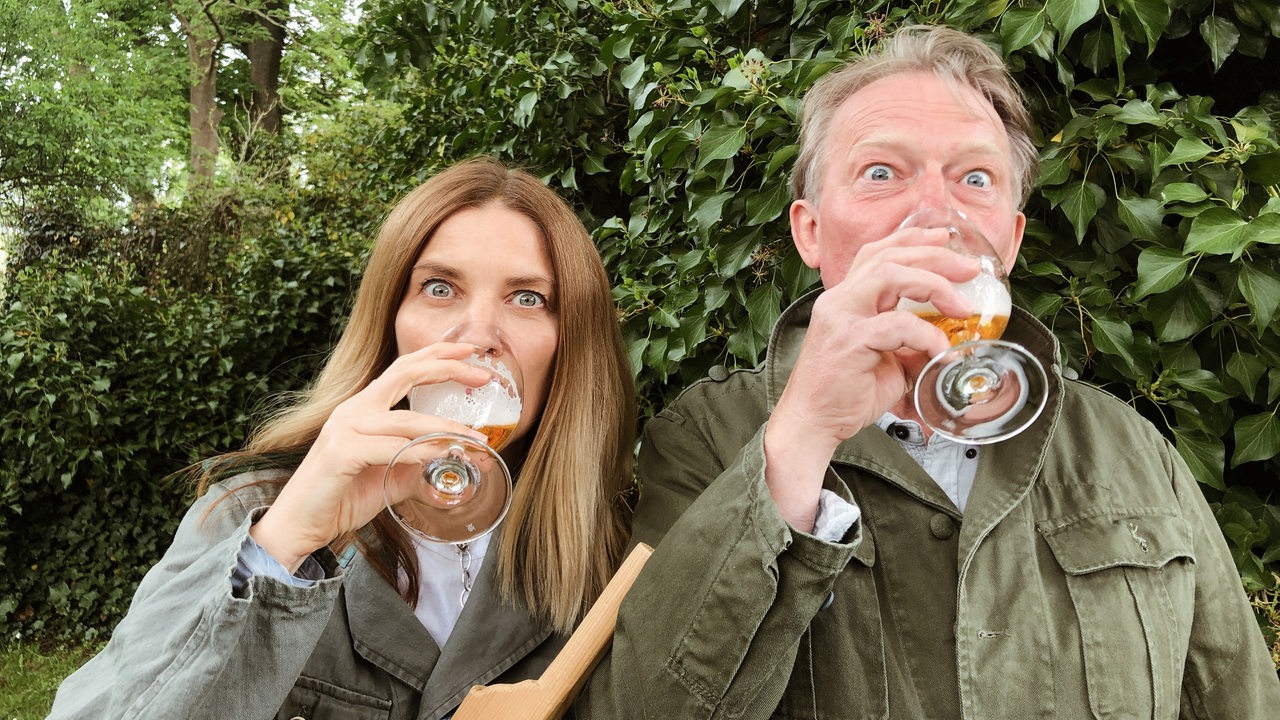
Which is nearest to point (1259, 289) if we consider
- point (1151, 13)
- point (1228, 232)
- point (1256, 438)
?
point (1228, 232)

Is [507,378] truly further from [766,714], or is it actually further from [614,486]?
[766,714]

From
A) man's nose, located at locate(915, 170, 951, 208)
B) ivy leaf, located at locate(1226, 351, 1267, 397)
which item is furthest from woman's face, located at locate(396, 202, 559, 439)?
ivy leaf, located at locate(1226, 351, 1267, 397)

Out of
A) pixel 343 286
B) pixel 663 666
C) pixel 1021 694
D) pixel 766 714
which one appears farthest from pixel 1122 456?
pixel 343 286

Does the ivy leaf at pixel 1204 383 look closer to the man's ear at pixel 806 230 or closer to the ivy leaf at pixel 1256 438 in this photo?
the ivy leaf at pixel 1256 438

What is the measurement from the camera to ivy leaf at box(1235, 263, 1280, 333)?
1.85 metres

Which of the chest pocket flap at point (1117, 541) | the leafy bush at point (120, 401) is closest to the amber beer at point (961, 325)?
the chest pocket flap at point (1117, 541)

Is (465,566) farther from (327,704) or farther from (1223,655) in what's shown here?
(1223,655)

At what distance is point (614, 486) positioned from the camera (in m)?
2.06

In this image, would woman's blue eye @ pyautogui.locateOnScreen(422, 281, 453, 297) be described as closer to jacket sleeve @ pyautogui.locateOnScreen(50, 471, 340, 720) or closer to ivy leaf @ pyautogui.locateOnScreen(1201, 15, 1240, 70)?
jacket sleeve @ pyautogui.locateOnScreen(50, 471, 340, 720)

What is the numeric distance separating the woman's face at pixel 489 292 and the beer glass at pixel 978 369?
2.70 feet

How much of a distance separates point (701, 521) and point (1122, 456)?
924mm

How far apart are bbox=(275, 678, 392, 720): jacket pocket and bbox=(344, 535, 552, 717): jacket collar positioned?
0.06 metres

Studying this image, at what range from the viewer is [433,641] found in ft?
5.82

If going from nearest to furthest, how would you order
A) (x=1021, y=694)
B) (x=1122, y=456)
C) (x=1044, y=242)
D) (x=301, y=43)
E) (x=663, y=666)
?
(x=663, y=666)
(x=1021, y=694)
(x=1122, y=456)
(x=1044, y=242)
(x=301, y=43)
